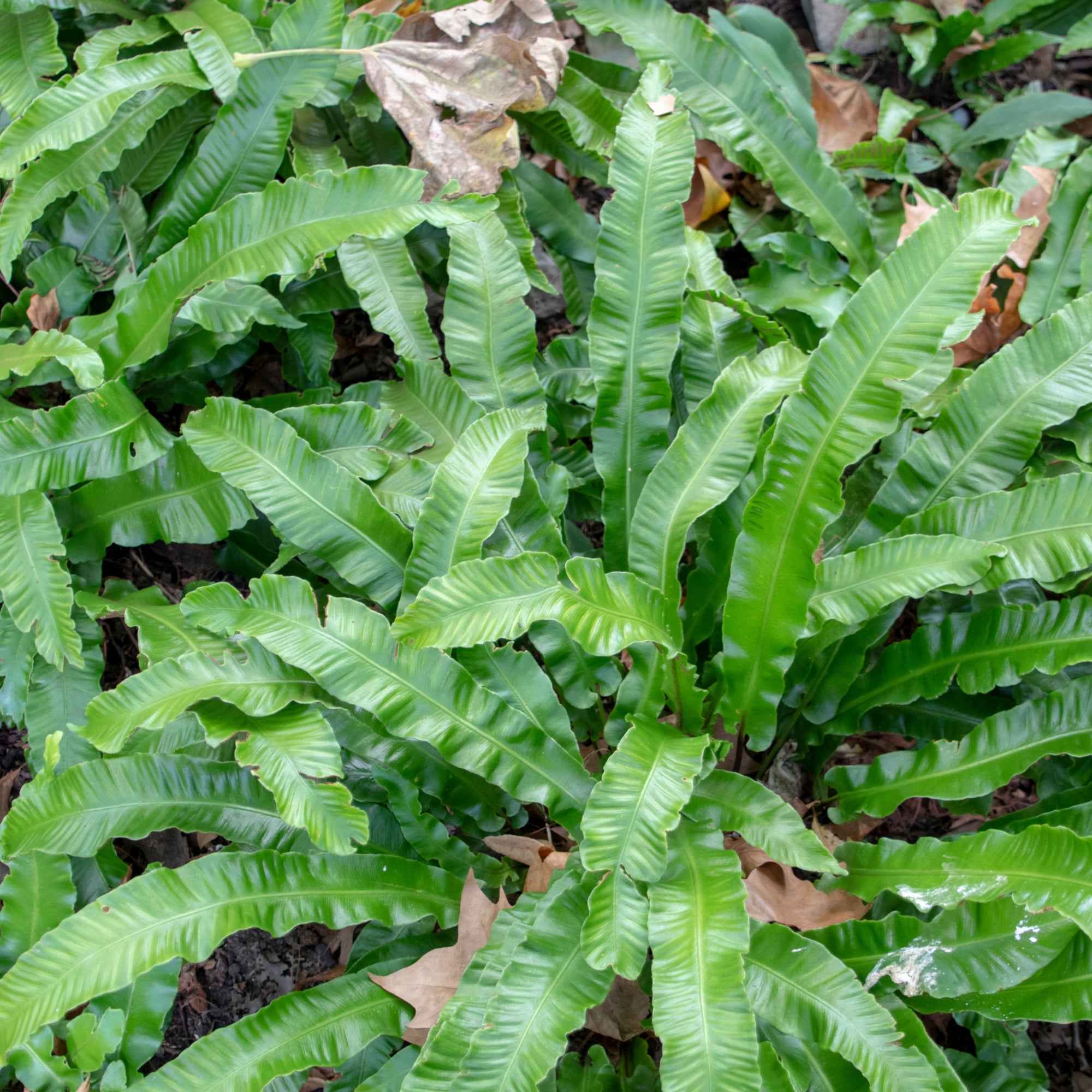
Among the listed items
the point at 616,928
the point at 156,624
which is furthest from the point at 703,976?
the point at 156,624

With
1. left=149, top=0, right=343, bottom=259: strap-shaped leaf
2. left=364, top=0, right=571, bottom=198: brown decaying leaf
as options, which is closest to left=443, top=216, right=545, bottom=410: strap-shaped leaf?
left=364, top=0, right=571, bottom=198: brown decaying leaf

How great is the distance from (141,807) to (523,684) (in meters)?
0.75

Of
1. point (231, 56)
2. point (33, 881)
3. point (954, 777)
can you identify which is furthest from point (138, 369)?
point (954, 777)

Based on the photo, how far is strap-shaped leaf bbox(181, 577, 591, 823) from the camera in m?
1.65

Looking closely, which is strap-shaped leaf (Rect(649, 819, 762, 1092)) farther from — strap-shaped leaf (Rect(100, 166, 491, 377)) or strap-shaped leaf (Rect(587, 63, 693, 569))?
strap-shaped leaf (Rect(100, 166, 491, 377))

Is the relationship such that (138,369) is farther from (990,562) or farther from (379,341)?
(990,562)

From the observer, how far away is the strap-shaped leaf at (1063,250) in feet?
7.57

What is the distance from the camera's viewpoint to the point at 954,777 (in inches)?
69.1

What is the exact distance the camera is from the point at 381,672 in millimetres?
1665

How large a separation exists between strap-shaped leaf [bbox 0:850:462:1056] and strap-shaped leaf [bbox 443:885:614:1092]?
0.27 meters

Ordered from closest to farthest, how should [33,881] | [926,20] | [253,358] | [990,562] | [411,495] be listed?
[990,562], [33,881], [411,495], [253,358], [926,20]

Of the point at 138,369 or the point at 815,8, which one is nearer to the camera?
the point at 138,369

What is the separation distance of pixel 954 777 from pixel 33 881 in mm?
1785

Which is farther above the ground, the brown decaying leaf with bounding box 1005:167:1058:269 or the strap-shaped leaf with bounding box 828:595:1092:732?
the brown decaying leaf with bounding box 1005:167:1058:269
